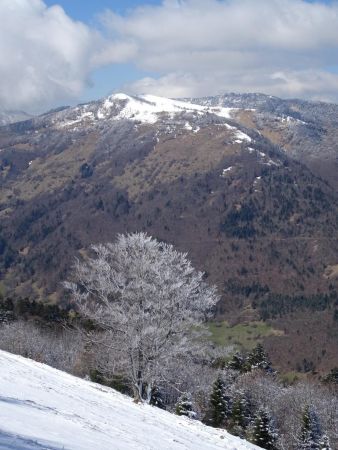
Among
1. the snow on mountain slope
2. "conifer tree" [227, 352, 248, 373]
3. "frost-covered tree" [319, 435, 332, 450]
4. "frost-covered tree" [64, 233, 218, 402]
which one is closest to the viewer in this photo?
the snow on mountain slope

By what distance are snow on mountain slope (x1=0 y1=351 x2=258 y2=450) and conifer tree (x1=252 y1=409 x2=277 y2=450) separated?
99.5 feet

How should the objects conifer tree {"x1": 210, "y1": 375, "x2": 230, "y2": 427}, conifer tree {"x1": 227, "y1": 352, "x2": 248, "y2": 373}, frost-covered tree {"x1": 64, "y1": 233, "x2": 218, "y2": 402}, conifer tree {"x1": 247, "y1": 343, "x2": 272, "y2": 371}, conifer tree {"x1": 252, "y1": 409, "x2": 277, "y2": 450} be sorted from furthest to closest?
1. conifer tree {"x1": 247, "y1": 343, "x2": 272, "y2": 371}
2. conifer tree {"x1": 227, "y1": 352, "x2": 248, "y2": 373}
3. conifer tree {"x1": 210, "y1": 375, "x2": 230, "y2": 427}
4. conifer tree {"x1": 252, "y1": 409, "x2": 277, "y2": 450}
5. frost-covered tree {"x1": 64, "y1": 233, "x2": 218, "y2": 402}

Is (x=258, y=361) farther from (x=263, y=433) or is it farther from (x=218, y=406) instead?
(x=263, y=433)

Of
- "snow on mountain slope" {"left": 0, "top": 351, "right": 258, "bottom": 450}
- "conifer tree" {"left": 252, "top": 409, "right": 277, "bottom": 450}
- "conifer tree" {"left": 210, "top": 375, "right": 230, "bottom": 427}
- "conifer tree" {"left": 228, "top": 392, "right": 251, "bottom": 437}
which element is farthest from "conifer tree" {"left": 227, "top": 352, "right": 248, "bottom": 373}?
"snow on mountain slope" {"left": 0, "top": 351, "right": 258, "bottom": 450}

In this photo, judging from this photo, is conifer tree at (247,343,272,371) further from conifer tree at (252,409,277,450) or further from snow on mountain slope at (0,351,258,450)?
snow on mountain slope at (0,351,258,450)

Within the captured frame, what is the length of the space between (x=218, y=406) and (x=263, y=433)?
39.4 ft

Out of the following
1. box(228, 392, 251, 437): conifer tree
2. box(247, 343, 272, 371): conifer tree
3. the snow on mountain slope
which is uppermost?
the snow on mountain slope

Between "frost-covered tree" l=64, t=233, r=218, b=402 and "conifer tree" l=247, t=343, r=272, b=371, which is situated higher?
"frost-covered tree" l=64, t=233, r=218, b=402

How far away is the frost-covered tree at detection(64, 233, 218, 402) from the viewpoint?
99.6ft

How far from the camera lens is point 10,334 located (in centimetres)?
7662

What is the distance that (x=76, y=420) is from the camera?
16969 millimetres

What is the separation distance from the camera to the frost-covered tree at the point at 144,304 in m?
30.3

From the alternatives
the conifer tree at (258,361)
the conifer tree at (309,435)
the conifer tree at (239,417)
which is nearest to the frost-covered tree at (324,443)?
the conifer tree at (309,435)

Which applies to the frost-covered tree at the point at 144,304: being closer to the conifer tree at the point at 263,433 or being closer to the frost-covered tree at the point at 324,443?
the conifer tree at the point at 263,433
